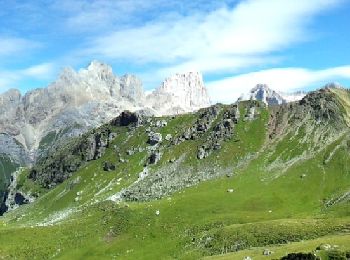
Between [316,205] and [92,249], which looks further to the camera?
[316,205]

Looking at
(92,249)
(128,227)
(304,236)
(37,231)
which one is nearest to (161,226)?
(128,227)

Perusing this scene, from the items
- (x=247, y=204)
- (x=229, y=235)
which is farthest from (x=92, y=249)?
(x=247, y=204)

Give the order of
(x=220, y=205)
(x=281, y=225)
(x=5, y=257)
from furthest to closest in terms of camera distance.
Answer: (x=220, y=205), (x=5, y=257), (x=281, y=225)

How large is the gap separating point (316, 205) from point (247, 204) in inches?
968

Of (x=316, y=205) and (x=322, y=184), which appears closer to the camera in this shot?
(x=316, y=205)

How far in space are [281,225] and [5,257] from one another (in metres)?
88.2

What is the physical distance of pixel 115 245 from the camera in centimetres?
17075

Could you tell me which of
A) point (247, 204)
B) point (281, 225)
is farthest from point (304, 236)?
point (247, 204)

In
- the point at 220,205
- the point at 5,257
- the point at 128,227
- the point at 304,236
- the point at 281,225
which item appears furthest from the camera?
the point at 220,205

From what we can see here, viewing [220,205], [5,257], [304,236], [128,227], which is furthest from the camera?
[220,205]

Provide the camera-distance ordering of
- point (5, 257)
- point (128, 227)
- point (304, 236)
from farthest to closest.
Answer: point (128, 227) → point (5, 257) → point (304, 236)

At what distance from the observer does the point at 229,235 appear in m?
152

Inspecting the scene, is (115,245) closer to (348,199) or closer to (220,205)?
(220,205)

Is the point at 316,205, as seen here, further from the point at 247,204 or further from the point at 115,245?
the point at 115,245
